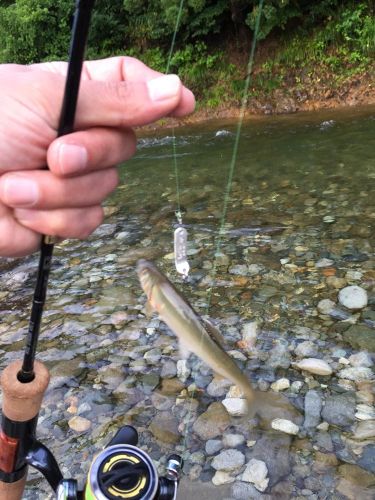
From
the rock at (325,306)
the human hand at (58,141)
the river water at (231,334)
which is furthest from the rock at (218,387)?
the human hand at (58,141)

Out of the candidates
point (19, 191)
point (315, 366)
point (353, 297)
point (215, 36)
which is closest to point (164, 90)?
point (19, 191)

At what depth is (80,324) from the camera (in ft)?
13.0

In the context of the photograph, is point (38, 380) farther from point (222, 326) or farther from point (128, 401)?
point (222, 326)

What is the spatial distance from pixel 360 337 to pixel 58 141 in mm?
2756

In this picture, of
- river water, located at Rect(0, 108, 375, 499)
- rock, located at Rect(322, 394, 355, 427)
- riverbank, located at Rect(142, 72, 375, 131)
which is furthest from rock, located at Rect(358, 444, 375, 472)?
riverbank, located at Rect(142, 72, 375, 131)

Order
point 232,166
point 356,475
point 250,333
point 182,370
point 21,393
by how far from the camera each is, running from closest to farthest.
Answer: point 21,393 < point 356,475 < point 182,370 < point 250,333 < point 232,166

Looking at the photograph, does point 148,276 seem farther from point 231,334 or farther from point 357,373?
point 357,373

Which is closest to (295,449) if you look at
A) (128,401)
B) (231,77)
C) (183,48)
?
(128,401)

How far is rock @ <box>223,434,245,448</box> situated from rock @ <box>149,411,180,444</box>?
0.87ft

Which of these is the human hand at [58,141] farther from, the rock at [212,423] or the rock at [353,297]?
the rock at [353,297]

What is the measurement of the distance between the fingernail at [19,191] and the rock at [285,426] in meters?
2.05

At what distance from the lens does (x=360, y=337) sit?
11.0 ft

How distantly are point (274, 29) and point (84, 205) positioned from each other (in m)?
13.4

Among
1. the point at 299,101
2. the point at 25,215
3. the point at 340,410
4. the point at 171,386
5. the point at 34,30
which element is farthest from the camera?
the point at 34,30
